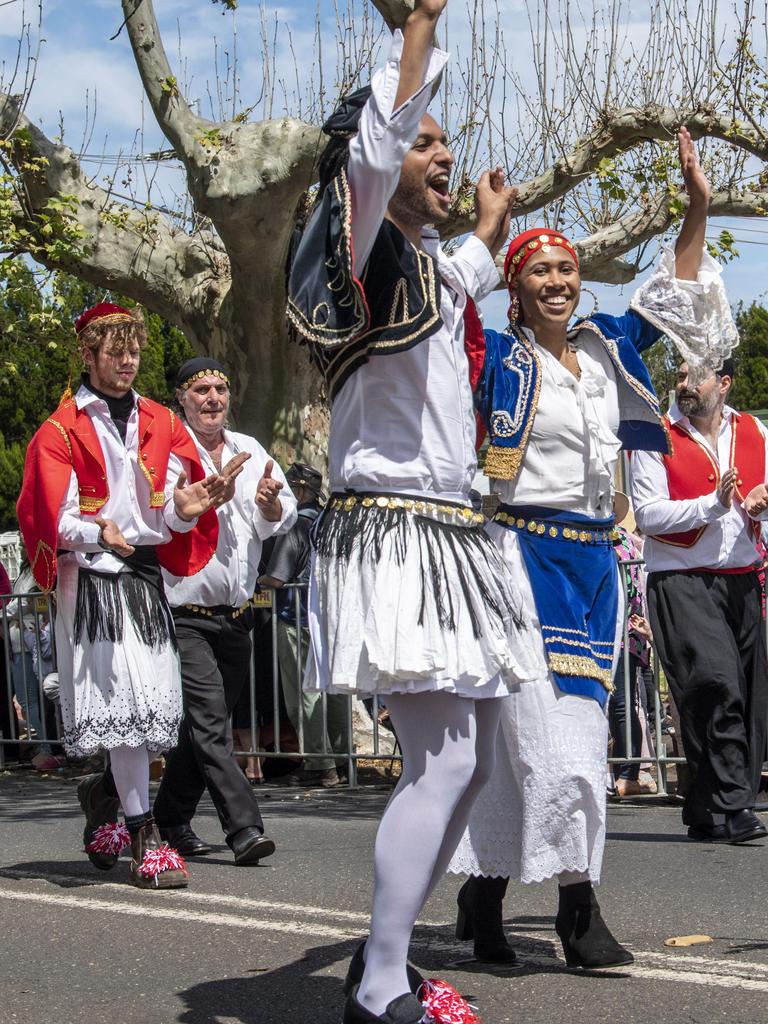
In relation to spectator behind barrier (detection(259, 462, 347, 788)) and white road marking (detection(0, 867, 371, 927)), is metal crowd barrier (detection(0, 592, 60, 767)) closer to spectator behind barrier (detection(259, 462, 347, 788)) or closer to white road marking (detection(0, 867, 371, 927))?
spectator behind barrier (detection(259, 462, 347, 788))

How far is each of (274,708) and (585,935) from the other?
6.20 m

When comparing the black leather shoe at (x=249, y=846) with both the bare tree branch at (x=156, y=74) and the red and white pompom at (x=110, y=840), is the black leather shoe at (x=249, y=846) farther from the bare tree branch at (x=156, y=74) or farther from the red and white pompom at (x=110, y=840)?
the bare tree branch at (x=156, y=74)

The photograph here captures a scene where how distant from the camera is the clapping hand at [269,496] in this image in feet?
22.7

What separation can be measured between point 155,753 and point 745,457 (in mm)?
3120

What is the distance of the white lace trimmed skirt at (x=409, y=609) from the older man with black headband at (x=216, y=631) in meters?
2.99

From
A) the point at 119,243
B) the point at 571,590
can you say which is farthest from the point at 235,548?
the point at 119,243

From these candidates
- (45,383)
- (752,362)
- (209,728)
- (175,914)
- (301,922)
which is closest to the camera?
(301,922)

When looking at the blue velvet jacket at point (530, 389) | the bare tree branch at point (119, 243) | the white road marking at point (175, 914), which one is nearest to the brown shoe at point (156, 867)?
the white road marking at point (175, 914)

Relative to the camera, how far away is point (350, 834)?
7.63 meters

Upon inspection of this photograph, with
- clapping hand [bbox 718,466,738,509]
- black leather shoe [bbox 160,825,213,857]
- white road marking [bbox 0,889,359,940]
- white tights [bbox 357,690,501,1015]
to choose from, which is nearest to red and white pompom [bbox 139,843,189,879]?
white road marking [bbox 0,889,359,940]

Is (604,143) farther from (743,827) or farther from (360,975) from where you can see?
(360,975)

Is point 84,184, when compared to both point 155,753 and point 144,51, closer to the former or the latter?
point 144,51

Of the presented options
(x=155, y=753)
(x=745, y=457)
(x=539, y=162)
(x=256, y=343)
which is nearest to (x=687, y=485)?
(x=745, y=457)

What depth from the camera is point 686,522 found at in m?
7.28
